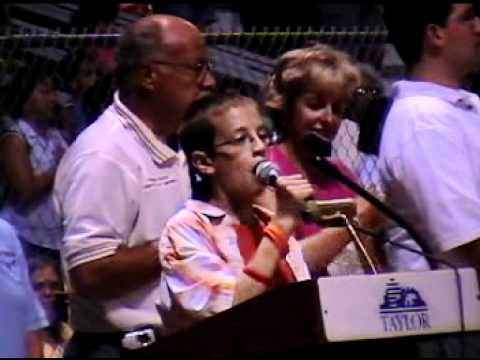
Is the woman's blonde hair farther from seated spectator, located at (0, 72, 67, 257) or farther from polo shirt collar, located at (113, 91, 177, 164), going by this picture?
seated spectator, located at (0, 72, 67, 257)

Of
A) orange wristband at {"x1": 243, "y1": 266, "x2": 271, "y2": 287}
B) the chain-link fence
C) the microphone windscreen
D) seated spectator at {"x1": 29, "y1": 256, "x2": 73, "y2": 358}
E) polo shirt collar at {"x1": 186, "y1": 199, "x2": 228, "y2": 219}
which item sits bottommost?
seated spectator at {"x1": 29, "y1": 256, "x2": 73, "y2": 358}

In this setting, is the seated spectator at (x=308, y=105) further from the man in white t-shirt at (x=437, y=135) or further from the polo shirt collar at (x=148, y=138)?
the polo shirt collar at (x=148, y=138)

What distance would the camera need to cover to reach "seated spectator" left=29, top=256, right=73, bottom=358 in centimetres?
486

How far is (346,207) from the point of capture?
358 centimetres

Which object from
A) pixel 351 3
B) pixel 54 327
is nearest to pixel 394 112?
pixel 54 327

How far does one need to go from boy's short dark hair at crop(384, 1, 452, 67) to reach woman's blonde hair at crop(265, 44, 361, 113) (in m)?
0.15

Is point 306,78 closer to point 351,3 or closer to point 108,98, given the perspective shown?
point 108,98

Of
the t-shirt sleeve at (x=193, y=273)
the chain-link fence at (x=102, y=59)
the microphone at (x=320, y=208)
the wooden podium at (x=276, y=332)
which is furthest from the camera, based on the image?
the chain-link fence at (x=102, y=59)

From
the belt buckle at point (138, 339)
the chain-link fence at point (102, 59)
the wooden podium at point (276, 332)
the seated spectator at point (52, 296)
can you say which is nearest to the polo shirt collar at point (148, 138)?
the belt buckle at point (138, 339)

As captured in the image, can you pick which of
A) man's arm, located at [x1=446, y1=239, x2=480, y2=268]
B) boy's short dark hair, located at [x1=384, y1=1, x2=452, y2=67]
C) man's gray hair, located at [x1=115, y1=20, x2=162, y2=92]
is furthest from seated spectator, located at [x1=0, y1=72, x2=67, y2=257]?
man's arm, located at [x1=446, y1=239, x2=480, y2=268]

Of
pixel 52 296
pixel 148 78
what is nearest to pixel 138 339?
pixel 148 78

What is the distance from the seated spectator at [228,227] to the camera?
11.7 ft

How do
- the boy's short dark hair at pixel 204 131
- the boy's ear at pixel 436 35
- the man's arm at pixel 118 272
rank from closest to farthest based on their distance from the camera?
the boy's short dark hair at pixel 204 131 → the man's arm at pixel 118 272 → the boy's ear at pixel 436 35

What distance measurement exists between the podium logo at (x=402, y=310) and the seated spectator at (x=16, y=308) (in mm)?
1022
